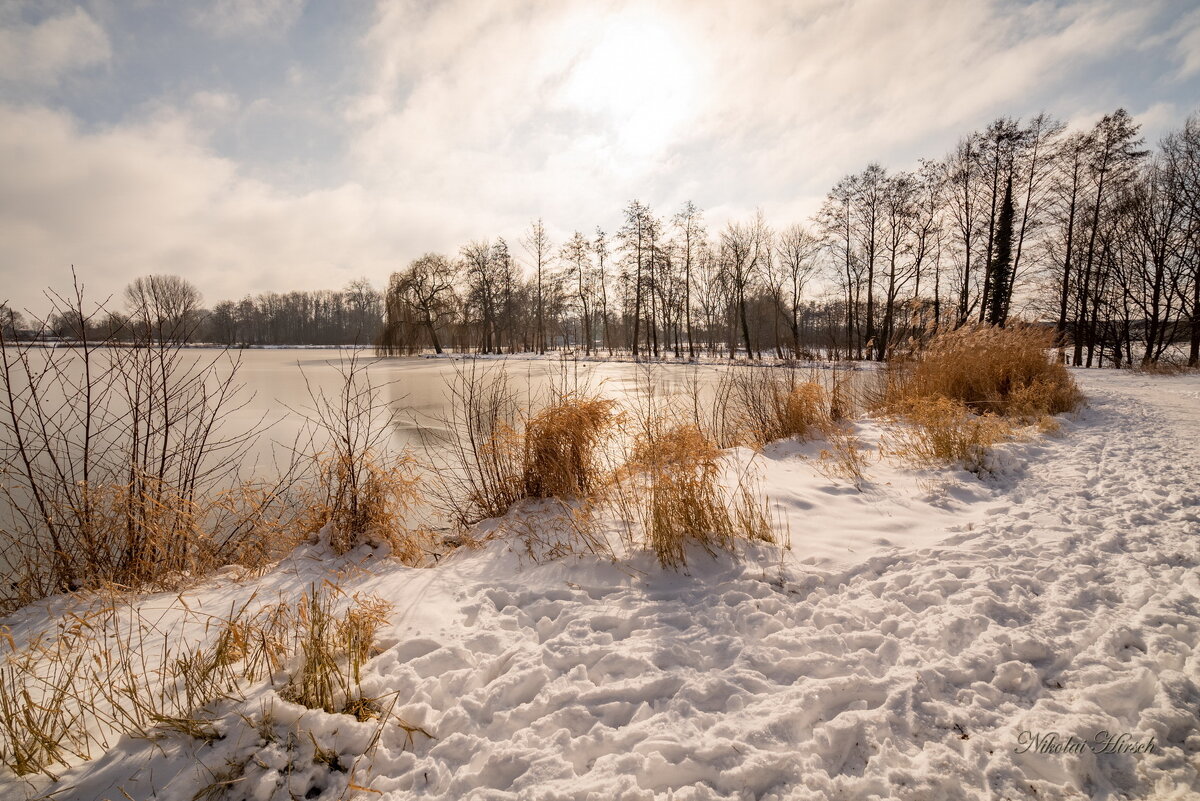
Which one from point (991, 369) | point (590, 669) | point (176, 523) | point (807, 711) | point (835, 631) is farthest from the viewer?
point (991, 369)

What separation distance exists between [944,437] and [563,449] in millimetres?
4770

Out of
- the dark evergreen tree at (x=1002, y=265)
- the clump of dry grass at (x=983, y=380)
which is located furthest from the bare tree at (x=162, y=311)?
the dark evergreen tree at (x=1002, y=265)

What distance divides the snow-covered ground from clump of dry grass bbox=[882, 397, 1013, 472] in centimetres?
165

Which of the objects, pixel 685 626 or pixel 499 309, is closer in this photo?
pixel 685 626

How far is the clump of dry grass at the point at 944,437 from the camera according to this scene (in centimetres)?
545

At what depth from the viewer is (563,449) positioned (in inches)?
196

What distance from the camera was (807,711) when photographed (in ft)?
6.25

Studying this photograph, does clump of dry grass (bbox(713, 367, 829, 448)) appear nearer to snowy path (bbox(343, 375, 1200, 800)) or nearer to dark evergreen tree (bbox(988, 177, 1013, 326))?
snowy path (bbox(343, 375, 1200, 800))

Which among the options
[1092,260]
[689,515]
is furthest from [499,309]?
[689,515]

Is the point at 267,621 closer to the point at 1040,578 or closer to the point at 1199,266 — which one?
the point at 1040,578

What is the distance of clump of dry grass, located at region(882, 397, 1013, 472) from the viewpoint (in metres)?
5.45

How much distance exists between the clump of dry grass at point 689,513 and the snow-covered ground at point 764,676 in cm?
20

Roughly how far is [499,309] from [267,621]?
148 ft

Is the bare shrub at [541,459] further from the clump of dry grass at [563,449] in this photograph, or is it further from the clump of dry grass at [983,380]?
the clump of dry grass at [983,380]
